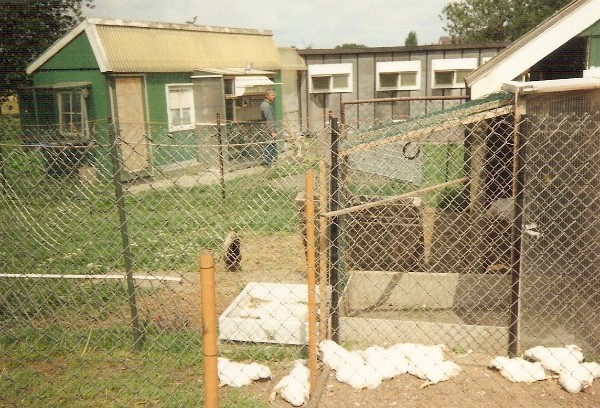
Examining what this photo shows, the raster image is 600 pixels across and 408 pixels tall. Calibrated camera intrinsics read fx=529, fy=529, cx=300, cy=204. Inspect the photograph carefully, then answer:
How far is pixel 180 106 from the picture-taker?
15.5 m

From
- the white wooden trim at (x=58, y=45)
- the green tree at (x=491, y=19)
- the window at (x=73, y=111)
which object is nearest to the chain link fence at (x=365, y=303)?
the window at (x=73, y=111)

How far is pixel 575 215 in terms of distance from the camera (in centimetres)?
436

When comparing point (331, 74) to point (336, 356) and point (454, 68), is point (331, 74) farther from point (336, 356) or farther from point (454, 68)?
point (336, 356)

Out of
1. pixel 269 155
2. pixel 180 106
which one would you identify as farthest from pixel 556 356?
pixel 180 106

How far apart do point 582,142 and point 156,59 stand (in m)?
12.5

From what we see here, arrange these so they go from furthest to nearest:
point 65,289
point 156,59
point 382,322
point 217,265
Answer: point 156,59, point 217,265, point 65,289, point 382,322

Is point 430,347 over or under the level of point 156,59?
under

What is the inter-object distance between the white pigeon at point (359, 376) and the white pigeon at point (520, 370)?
95cm

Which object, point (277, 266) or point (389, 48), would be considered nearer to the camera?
point (277, 266)

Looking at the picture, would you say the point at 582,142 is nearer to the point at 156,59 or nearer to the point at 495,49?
the point at 156,59

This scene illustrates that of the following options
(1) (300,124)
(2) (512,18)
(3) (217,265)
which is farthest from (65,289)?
(2) (512,18)

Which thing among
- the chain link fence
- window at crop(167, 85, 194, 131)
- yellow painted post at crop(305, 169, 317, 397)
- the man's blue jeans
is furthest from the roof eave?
window at crop(167, 85, 194, 131)

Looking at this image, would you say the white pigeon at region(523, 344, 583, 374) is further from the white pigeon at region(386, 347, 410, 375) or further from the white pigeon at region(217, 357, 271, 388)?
the white pigeon at region(217, 357, 271, 388)

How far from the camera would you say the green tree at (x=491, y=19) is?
4197 centimetres
